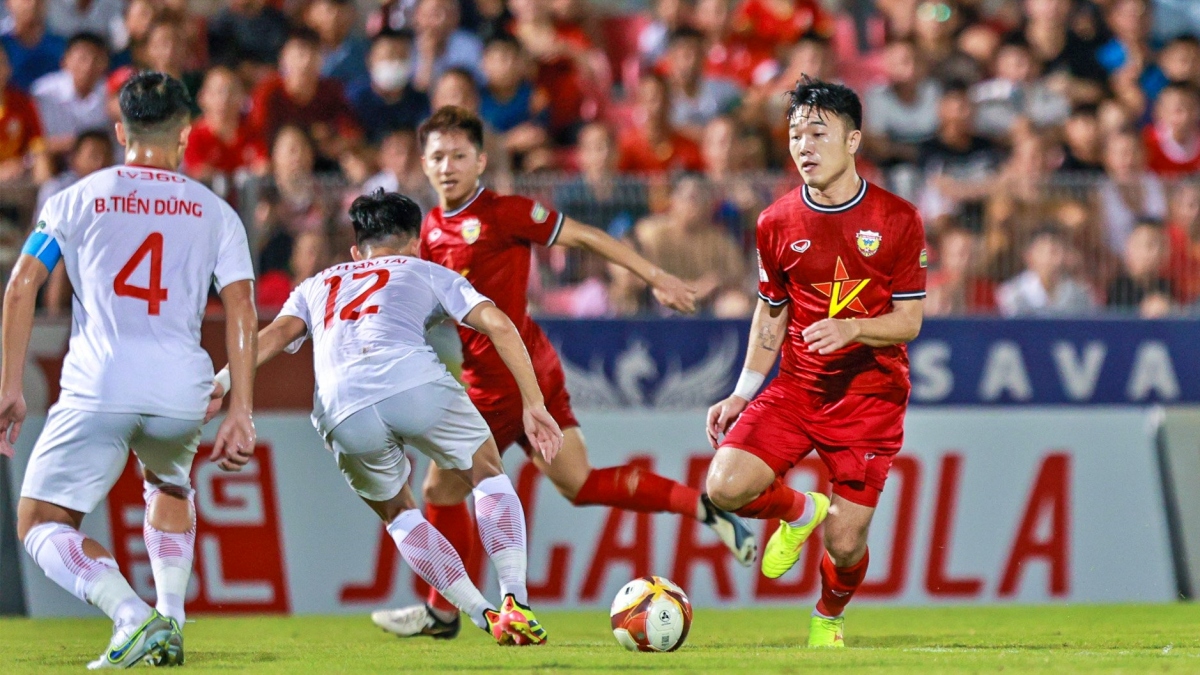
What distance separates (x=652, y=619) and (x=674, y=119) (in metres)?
7.12

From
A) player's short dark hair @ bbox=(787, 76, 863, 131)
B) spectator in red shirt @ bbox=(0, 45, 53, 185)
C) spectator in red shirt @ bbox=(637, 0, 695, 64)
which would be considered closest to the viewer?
player's short dark hair @ bbox=(787, 76, 863, 131)

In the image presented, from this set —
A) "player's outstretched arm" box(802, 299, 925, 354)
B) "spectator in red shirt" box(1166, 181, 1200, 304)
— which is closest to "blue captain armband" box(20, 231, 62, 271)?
"player's outstretched arm" box(802, 299, 925, 354)

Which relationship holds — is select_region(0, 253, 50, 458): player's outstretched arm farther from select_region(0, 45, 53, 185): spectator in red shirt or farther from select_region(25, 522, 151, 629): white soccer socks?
select_region(0, 45, 53, 185): spectator in red shirt

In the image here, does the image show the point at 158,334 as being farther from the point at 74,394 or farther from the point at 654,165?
the point at 654,165

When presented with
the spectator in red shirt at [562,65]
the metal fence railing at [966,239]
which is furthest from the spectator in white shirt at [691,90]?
the metal fence railing at [966,239]

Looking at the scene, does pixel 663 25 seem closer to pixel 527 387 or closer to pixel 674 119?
pixel 674 119

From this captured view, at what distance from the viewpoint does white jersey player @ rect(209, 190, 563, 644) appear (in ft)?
21.0

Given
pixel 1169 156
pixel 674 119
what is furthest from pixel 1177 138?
pixel 674 119

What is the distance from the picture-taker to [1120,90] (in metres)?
14.1

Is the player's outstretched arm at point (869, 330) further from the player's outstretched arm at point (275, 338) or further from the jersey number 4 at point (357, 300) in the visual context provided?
the player's outstretched arm at point (275, 338)

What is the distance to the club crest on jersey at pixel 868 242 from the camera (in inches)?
263

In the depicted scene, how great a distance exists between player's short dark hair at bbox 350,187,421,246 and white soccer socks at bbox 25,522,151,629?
74.1 inches

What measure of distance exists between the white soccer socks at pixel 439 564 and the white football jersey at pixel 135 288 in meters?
1.14

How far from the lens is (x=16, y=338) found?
222 inches
